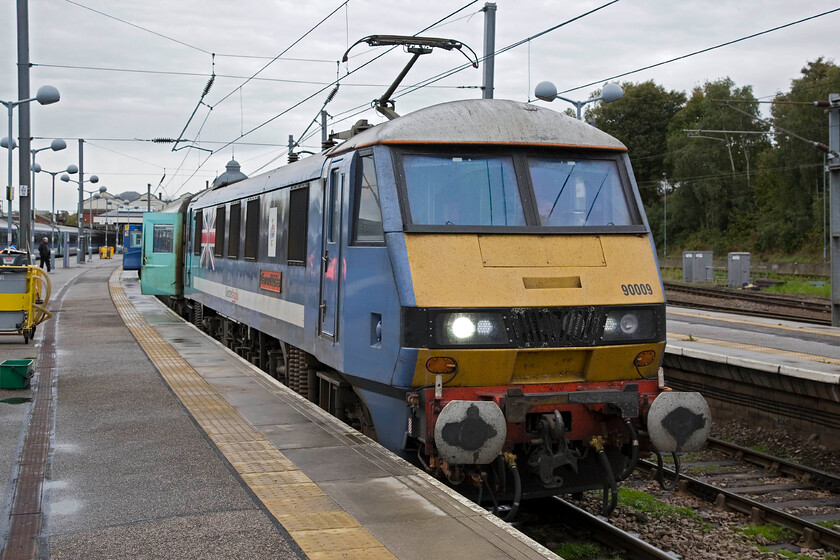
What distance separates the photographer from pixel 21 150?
21.4 meters

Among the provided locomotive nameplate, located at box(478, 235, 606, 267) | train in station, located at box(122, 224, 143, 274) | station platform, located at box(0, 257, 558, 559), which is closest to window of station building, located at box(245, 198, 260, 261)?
station platform, located at box(0, 257, 558, 559)

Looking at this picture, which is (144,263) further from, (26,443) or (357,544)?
(357,544)

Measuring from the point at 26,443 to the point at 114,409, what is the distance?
63.6 inches

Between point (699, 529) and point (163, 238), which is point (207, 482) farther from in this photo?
point (163, 238)

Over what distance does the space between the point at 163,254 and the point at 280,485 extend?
57.2 ft

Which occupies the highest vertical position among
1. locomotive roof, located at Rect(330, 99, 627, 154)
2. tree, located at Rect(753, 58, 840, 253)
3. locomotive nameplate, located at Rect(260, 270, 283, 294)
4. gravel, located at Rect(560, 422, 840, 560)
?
tree, located at Rect(753, 58, 840, 253)

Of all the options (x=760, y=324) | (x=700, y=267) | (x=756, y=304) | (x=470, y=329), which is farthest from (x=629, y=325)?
(x=700, y=267)

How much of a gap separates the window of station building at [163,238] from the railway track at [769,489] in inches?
600

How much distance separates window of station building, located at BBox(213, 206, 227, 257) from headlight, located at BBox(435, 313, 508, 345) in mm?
9054

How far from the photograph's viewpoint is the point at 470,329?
6.85 m

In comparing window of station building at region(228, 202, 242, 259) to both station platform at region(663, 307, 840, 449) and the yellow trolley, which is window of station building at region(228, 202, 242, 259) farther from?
station platform at region(663, 307, 840, 449)

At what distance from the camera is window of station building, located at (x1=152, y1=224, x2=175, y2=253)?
2291 centimetres

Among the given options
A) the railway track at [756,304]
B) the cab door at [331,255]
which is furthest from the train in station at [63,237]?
the cab door at [331,255]

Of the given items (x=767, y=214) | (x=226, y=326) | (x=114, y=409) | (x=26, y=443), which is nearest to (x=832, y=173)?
(x=226, y=326)
